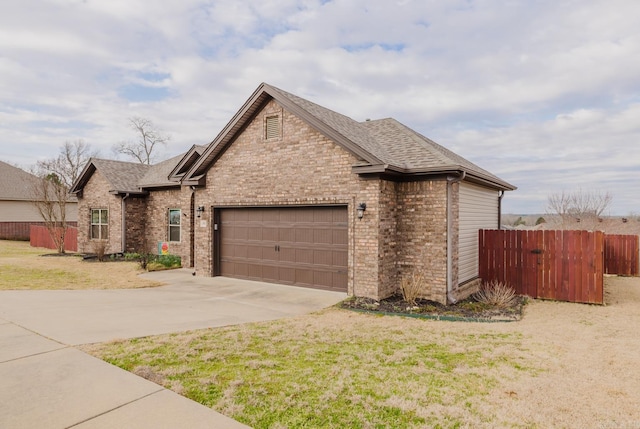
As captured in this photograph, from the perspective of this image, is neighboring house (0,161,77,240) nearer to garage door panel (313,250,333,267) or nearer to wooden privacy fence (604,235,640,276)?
garage door panel (313,250,333,267)

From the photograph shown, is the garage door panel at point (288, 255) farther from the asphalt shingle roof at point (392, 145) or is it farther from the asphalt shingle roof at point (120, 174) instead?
the asphalt shingle roof at point (120, 174)

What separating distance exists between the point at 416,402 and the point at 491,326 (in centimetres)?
434

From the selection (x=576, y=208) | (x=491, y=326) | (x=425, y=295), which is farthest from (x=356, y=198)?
(x=576, y=208)

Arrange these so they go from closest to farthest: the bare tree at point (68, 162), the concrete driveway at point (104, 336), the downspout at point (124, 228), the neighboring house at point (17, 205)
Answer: the concrete driveway at point (104, 336) → the downspout at point (124, 228) → the bare tree at point (68, 162) → the neighboring house at point (17, 205)

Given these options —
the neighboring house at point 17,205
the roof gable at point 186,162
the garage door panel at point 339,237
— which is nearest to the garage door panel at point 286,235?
the garage door panel at point 339,237

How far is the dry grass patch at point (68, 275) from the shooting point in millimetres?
11289

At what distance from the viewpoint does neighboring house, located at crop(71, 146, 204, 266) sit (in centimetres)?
1675

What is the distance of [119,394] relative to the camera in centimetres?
396

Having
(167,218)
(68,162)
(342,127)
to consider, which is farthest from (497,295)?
(68,162)

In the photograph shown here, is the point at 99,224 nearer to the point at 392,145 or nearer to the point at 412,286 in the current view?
the point at 392,145

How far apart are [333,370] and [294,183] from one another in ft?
22.3

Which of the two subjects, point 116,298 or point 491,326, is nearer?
point 491,326

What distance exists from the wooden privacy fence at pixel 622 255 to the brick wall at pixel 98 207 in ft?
75.2

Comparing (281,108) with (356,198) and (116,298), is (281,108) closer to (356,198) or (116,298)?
(356,198)
